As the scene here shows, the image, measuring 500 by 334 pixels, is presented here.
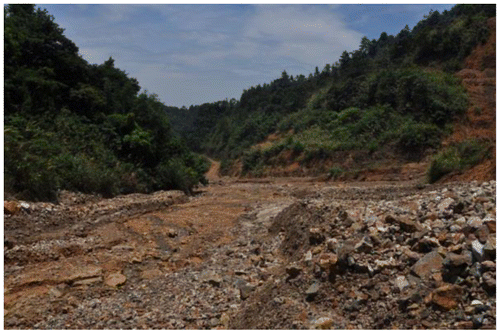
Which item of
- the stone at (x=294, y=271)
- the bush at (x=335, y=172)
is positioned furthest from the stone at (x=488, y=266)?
the bush at (x=335, y=172)

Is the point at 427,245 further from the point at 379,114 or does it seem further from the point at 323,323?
the point at 379,114

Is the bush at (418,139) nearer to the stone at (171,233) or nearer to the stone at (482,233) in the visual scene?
the stone at (171,233)

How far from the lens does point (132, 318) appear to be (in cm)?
449

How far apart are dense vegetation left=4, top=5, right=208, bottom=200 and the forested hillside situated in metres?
9.02

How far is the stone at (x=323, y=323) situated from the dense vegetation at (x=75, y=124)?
24.0 ft

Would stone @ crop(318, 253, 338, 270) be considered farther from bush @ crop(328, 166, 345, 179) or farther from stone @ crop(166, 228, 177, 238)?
bush @ crop(328, 166, 345, 179)

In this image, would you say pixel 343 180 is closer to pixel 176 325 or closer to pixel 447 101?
pixel 447 101

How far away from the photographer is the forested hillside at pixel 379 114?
22281 millimetres

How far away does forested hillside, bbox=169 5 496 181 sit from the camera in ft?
73.1

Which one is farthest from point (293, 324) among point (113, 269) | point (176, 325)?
point (113, 269)

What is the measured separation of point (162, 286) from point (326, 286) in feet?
6.90

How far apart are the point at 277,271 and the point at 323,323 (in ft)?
6.06

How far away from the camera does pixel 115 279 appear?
5531mm

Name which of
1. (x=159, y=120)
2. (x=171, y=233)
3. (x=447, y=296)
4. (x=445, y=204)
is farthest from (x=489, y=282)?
(x=159, y=120)
